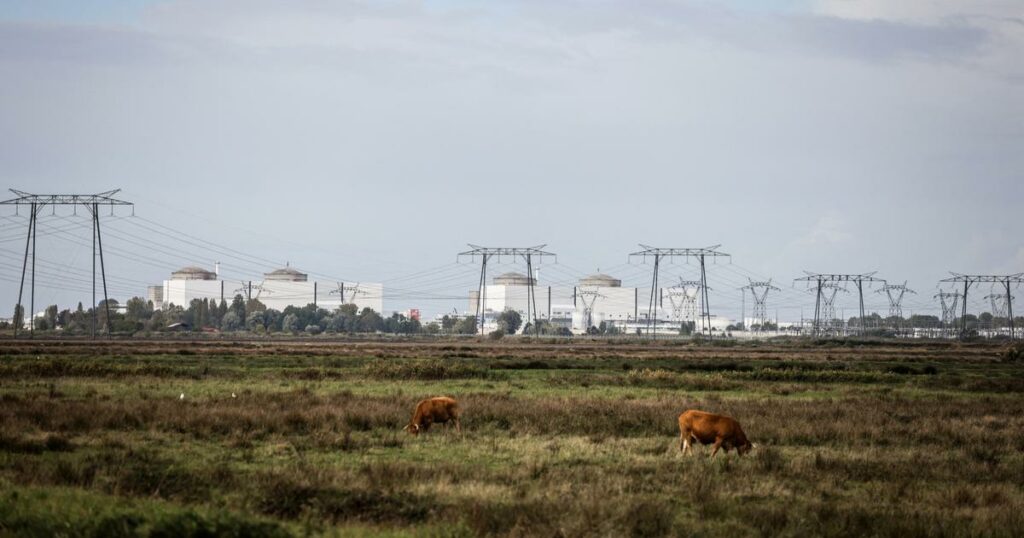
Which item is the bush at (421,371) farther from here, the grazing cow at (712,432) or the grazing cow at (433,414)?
the grazing cow at (712,432)

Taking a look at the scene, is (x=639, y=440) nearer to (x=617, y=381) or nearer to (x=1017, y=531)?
(x=1017, y=531)

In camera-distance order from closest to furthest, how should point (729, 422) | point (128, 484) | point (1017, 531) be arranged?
point (1017, 531) < point (128, 484) < point (729, 422)

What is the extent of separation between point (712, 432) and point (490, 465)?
475 centimetres

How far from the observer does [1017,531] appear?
1786 cm

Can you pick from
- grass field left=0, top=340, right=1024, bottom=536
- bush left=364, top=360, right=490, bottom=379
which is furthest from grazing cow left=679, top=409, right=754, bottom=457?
bush left=364, top=360, right=490, bottom=379

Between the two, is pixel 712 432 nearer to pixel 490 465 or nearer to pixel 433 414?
pixel 490 465

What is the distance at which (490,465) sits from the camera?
23250 mm

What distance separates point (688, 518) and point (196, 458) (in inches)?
390

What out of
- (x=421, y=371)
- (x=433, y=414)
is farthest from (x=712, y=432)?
(x=421, y=371)

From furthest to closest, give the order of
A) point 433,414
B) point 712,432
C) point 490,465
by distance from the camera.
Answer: point 433,414, point 712,432, point 490,465

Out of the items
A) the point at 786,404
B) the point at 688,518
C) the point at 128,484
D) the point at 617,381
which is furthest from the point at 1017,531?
the point at 617,381

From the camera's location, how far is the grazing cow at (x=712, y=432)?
2497 cm

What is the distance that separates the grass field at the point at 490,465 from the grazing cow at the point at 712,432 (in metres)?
0.45

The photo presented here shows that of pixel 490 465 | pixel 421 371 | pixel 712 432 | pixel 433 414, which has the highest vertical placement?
pixel 421 371
